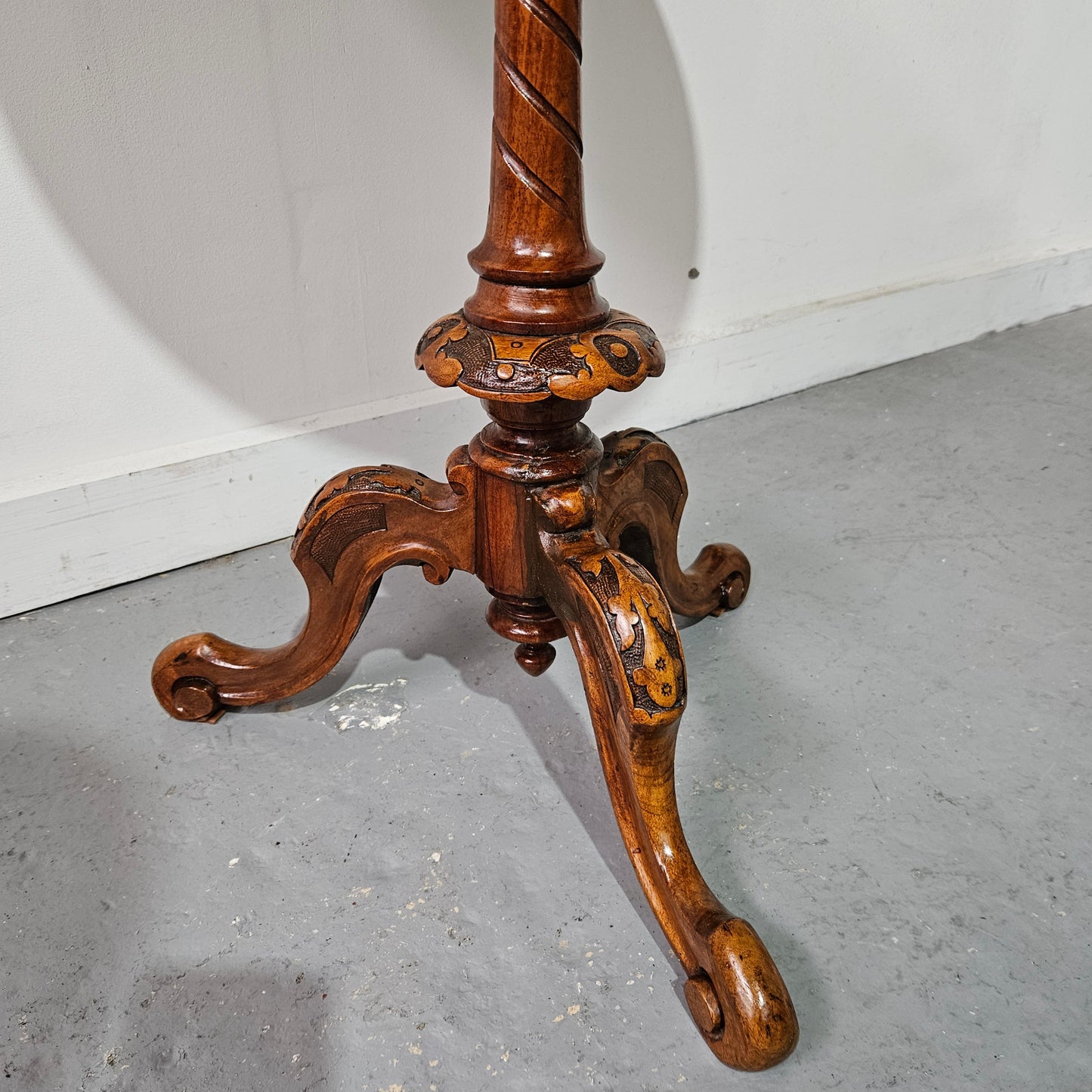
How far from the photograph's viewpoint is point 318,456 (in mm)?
1262

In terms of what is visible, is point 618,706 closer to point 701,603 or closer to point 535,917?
point 535,917

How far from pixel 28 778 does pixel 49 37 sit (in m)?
0.69

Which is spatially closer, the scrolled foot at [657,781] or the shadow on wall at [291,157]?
the scrolled foot at [657,781]

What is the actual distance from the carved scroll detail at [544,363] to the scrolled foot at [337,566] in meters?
0.12

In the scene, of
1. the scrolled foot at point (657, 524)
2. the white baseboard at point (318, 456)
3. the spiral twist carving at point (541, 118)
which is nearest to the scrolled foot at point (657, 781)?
the scrolled foot at point (657, 524)

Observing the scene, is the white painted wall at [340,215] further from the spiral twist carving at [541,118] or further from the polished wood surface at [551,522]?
the spiral twist carving at [541,118]

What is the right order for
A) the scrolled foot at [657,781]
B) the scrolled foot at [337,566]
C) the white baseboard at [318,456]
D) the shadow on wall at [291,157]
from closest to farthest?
the scrolled foot at [657,781], the scrolled foot at [337,566], the shadow on wall at [291,157], the white baseboard at [318,456]

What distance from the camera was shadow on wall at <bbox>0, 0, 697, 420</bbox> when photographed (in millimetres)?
993

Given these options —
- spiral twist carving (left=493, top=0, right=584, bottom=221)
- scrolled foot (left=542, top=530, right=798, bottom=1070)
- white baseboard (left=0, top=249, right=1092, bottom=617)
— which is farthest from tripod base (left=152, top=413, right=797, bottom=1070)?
white baseboard (left=0, top=249, right=1092, bottom=617)

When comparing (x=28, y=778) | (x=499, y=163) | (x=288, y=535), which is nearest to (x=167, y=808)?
(x=28, y=778)

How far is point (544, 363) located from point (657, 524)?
0.28 metres

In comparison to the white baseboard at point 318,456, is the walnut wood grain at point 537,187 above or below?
above

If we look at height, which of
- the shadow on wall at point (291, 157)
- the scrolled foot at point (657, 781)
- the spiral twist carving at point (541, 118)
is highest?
the spiral twist carving at point (541, 118)

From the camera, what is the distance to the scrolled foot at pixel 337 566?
2.77 ft
